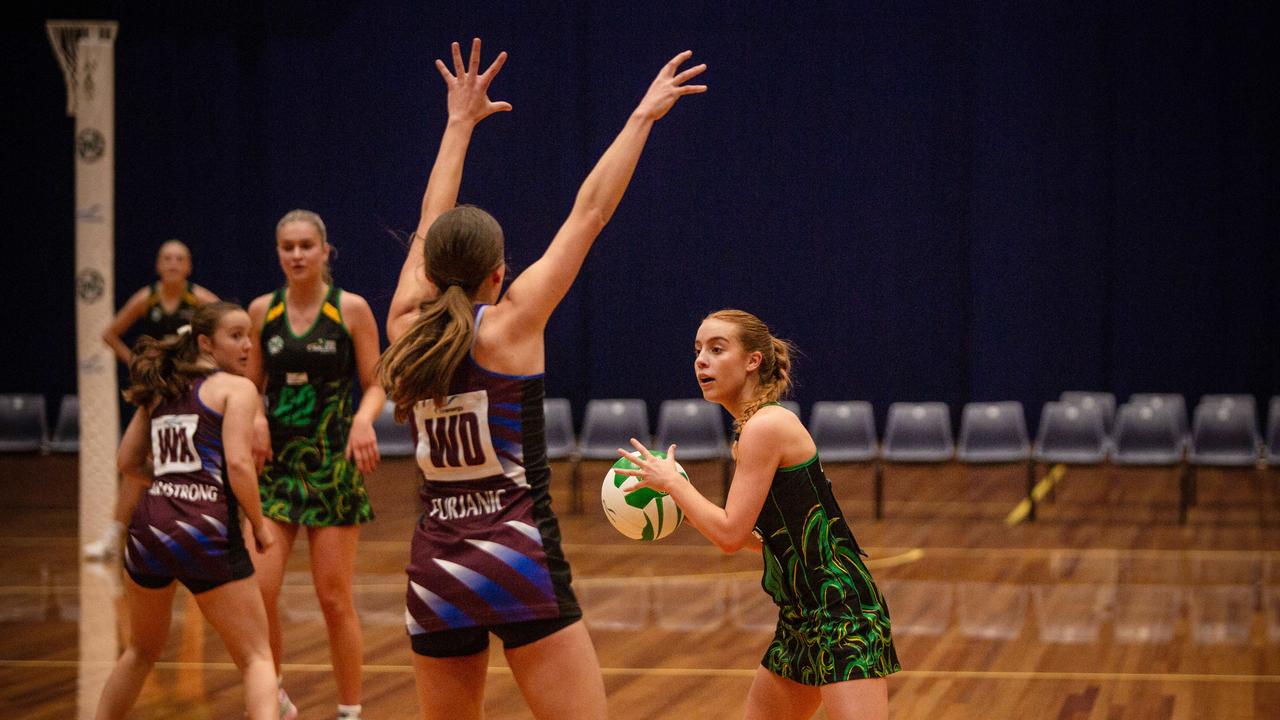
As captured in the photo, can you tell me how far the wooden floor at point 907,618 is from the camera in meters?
5.23

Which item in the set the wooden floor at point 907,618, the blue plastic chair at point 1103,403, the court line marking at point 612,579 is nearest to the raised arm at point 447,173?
the wooden floor at point 907,618

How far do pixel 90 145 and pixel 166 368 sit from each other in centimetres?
517

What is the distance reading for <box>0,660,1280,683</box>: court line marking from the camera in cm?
545

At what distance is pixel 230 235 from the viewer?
1375cm

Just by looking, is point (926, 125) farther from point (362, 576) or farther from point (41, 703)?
point (41, 703)

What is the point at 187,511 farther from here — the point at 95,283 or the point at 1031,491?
the point at 1031,491

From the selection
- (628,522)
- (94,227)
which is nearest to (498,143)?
(94,227)

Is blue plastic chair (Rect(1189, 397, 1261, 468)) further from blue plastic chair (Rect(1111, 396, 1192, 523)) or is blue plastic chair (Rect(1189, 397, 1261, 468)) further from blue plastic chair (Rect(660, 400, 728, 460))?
blue plastic chair (Rect(660, 400, 728, 460))

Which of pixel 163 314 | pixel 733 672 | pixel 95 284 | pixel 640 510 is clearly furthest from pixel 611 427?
pixel 640 510

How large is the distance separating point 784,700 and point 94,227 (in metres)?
6.70

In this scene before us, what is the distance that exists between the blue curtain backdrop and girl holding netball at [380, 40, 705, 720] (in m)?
10.4

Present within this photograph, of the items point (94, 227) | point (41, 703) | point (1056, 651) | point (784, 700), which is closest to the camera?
point (784, 700)

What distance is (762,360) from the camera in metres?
3.25

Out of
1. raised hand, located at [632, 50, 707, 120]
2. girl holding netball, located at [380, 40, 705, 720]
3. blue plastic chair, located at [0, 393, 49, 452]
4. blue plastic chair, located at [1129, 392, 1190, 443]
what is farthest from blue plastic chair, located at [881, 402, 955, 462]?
girl holding netball, located at [380, 40, 705, 720]
